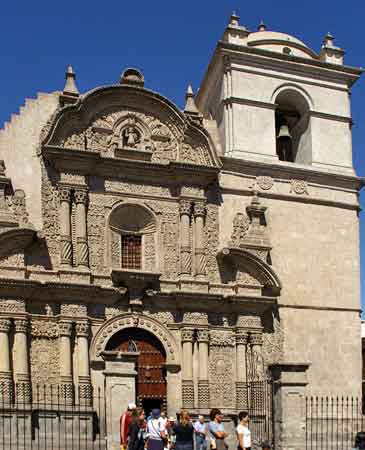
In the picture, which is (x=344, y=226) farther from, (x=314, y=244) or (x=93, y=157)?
(x=93, y=157)

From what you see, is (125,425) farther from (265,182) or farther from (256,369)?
(265,182)

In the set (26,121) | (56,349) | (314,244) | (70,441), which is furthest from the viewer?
(314,244)

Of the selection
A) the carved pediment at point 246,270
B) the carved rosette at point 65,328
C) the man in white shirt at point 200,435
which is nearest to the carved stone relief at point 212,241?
the carved pediment at point 246,270

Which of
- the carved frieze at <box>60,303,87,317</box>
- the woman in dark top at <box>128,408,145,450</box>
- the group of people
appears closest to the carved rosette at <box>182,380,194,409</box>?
the carved frieze at <box>60,303,87,317</box>

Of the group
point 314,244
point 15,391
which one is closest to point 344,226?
point 314,244

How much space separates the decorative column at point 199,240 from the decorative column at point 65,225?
128 inches

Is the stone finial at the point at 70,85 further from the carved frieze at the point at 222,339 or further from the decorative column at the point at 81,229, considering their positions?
the carved frieze at the point at 222,339

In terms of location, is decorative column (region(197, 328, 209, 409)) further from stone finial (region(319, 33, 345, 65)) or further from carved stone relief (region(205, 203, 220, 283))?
stone finial (region(319, 33, 345, 65))

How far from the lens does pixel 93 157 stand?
18.6 metres

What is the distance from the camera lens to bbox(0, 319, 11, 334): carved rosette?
665 inches

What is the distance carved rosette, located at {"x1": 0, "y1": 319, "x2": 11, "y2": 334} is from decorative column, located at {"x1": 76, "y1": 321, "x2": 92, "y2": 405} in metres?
1.60

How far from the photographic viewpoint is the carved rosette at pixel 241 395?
60.6ft

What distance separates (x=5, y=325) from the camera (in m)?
16.9

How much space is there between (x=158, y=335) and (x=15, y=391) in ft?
12.1
